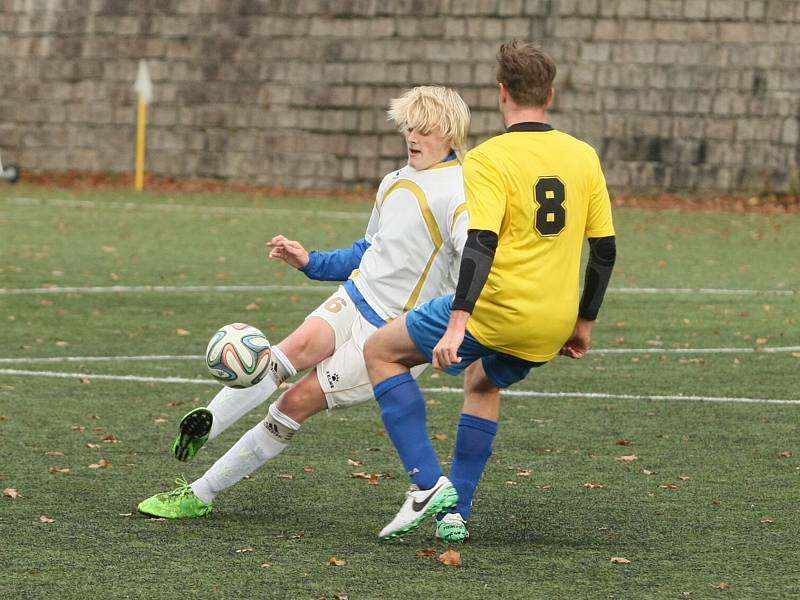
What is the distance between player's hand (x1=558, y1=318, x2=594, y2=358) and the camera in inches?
227

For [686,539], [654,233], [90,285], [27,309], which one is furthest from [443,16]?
[686,539]

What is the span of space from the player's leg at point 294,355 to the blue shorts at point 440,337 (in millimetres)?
594

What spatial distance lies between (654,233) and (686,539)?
51.8 ft

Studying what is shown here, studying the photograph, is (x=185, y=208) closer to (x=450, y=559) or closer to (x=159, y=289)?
(x=159, y=289)

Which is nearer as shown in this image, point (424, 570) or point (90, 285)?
point (424, 570)

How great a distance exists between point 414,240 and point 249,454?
108 cm

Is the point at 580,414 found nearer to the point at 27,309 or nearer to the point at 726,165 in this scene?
the point at 27,309

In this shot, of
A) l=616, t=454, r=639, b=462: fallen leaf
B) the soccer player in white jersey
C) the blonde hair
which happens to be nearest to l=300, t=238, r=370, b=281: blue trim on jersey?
the soccer player in white jersey

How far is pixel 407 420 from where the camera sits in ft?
18.8

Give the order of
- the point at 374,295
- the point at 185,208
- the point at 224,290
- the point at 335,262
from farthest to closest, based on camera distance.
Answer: the point at 185,208 → the point at 224,290 → the point at 335,262 → the point at 374,295

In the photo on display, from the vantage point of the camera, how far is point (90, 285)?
1489 centimetres

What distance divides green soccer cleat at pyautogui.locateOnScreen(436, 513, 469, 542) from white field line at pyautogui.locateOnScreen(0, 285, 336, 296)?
8849 mm

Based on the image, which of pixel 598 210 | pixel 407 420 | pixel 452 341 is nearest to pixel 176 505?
pixel 407 420

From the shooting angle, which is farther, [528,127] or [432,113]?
[432,113]
